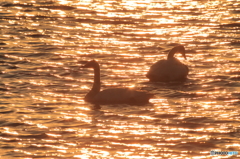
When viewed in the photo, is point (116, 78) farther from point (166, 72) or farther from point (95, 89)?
point (95, 89)

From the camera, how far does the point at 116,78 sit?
2200 centimetres

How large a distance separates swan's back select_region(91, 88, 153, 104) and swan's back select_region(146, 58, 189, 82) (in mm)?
2368

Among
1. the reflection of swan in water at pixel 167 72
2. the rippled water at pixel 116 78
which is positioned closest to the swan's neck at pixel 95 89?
the rippled water at pixel 116 78

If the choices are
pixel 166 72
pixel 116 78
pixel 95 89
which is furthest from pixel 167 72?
pixel 95 89

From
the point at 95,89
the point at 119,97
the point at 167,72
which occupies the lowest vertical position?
the point at 119,97

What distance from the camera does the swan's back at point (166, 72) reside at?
21.4m

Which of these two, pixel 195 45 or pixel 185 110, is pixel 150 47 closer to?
pixel 195 45

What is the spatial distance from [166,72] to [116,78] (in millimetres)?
1617

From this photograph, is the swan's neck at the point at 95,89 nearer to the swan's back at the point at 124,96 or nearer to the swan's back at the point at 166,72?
the swan's back at the point at 124,96

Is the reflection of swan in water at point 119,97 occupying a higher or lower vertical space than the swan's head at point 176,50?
lower

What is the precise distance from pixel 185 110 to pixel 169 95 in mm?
1689

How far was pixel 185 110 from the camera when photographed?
18.3 meters

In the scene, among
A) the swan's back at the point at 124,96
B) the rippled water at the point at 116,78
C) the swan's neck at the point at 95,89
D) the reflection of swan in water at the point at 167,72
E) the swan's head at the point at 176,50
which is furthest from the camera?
the swan's head at the point at 176,50

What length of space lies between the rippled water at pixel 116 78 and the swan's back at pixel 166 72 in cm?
35
